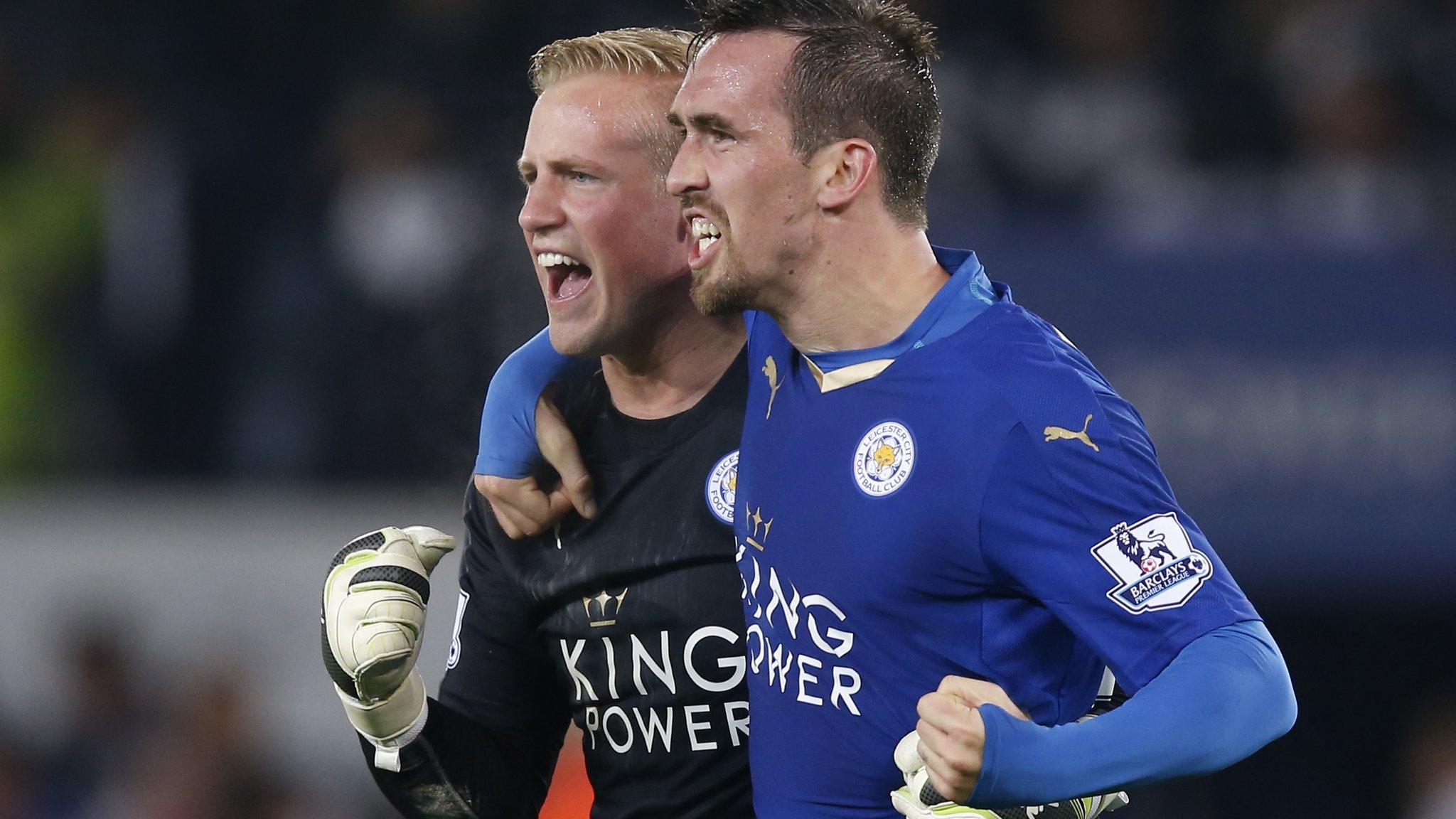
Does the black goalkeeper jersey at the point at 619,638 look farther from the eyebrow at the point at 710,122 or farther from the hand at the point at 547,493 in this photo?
the eyebrow at the point at 710,122

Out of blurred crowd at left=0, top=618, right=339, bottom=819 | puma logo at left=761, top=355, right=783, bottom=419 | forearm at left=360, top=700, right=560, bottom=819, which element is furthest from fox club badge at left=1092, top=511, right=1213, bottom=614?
blurred crowd at left=0, top=618, right=339, bottom=819

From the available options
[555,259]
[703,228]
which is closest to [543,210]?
[555,259]

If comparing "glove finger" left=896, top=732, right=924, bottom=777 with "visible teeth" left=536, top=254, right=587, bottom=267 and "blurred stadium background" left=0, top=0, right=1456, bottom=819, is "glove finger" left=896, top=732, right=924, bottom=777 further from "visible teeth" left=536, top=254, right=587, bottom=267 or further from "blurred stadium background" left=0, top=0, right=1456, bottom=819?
"blurred stadium background" left=0, top=0, right=1456, bottom=819

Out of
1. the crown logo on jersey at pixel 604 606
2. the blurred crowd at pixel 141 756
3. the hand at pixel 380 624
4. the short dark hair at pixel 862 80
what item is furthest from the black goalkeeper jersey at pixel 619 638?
the blurred crowd at pixel 141 756

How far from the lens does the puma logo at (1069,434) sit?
2.37 m

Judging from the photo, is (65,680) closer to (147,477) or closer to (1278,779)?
(147,477)

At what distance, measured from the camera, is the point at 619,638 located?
3090 millimetres

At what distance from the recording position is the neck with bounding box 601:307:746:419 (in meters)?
3.17

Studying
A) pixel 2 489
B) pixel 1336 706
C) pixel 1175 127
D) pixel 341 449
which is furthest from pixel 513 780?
pixel 1336 706

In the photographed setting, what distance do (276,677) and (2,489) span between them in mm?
1232

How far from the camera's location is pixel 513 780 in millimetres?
3330

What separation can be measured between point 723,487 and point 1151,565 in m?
0.89

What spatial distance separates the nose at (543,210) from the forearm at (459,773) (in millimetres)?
861

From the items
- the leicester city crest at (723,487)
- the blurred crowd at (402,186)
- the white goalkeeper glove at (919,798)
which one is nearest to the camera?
the white goalkeeper glove at (919,798)
